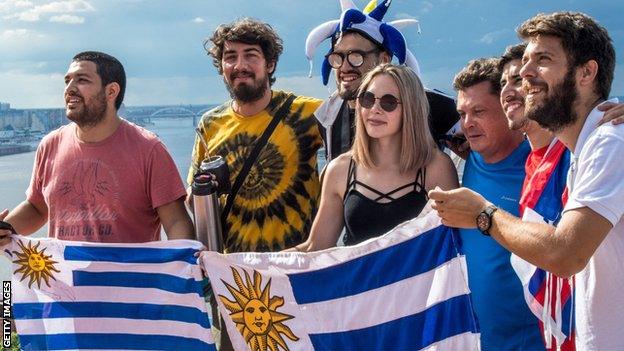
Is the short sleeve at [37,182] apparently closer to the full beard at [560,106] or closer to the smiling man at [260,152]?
the smiling man at [260,152]

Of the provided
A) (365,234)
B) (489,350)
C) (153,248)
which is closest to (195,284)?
(153,248)

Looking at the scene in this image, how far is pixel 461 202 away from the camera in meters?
3.20

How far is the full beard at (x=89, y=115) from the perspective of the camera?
4.72 metres

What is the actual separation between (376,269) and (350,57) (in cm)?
162

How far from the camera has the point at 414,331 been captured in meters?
3.73

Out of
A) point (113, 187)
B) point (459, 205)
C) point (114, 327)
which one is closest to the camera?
point (459, 205)

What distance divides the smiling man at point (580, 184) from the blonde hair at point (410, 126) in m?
0.70

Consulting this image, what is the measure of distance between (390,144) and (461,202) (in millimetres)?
847

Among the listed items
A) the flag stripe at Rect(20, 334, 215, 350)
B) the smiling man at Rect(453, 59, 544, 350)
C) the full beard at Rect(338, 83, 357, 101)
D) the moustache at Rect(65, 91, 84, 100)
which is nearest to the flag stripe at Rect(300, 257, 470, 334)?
the smiling man at Rect(453, 59, 544, 350)

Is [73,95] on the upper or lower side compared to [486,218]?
upper

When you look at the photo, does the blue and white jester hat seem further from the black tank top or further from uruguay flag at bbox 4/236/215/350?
uruguay flag at bbox 4/236/215/350

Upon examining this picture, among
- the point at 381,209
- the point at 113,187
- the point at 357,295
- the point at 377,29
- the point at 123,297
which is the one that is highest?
the point at 377,29

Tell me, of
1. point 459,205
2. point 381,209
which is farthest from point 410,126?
point 459,205

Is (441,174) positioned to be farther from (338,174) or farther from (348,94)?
(348,94)
